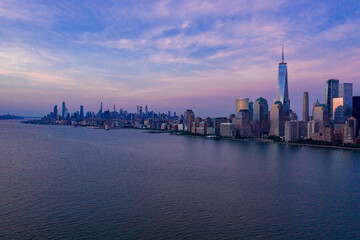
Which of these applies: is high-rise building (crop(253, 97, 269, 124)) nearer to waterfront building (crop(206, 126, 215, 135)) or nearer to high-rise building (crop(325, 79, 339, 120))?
high-rise building (crop(325, 79, 339, 120))

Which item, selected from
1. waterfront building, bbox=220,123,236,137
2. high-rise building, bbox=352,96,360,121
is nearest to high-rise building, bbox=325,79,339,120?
high-rise building, bbox=352,96,360,121

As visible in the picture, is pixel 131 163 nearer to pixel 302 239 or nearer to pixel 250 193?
pixel 250 193

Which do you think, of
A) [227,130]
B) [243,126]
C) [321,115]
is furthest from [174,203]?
[321,115]

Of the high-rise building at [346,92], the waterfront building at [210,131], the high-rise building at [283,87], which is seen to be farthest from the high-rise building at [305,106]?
the waterfront building at [210,131]

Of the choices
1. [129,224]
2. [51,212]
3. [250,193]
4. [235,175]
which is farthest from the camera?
[235,175]

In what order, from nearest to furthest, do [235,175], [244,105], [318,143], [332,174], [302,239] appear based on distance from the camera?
1. [302,239]
2. [235,175]
3. [332,174]
4. [318,143]
5. [244,105]

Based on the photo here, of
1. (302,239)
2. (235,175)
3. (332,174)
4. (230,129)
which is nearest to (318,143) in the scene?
(230,129)

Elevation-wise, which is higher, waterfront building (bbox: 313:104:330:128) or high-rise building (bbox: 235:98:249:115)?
high-rise building (bbox: 235:98:249:115)
